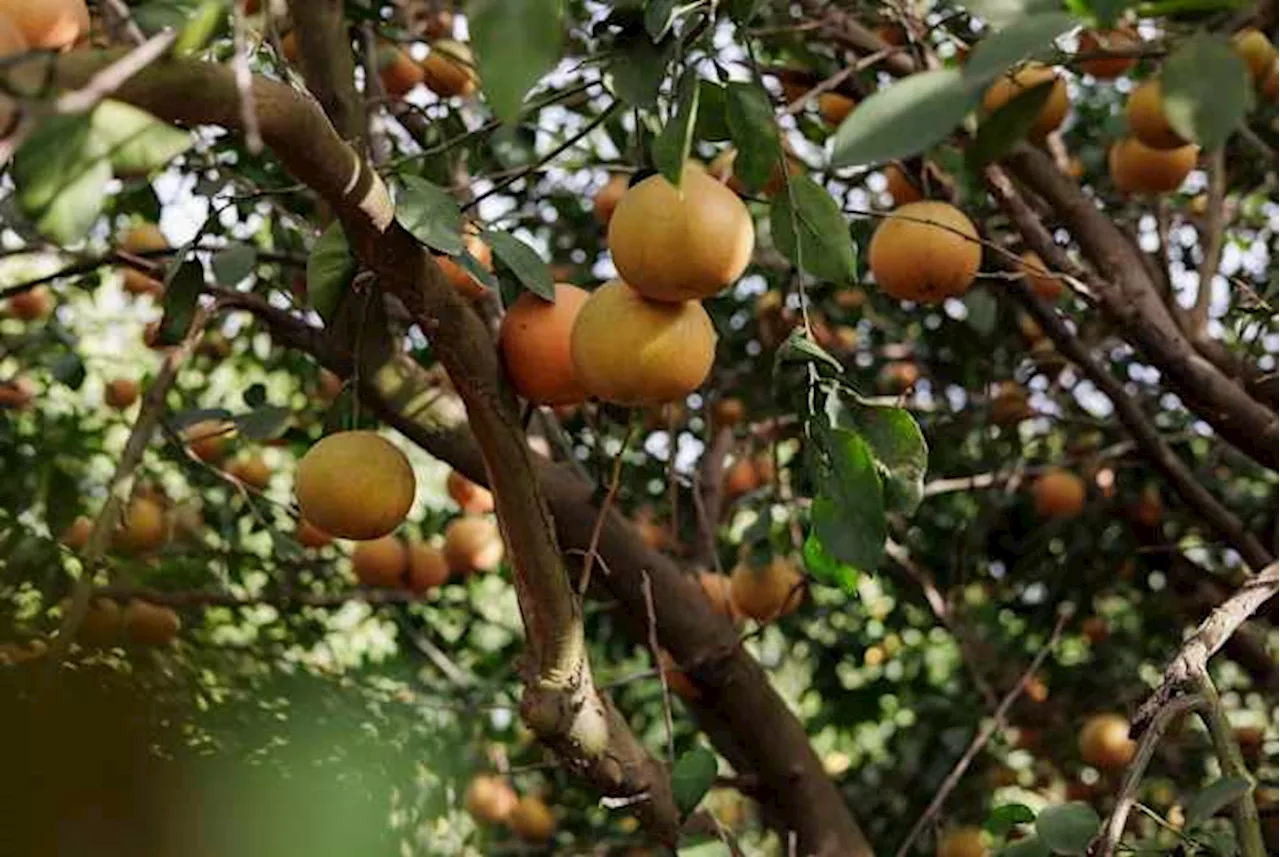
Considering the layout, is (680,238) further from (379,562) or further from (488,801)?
(488,801)

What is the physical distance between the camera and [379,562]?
2.28 m

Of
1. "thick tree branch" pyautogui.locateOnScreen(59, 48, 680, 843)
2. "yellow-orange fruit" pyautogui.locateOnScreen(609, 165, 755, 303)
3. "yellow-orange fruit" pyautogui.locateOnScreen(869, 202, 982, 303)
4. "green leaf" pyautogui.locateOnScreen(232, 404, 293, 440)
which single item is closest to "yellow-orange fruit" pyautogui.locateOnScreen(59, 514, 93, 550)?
"green leaf" pyautogui.locateOnScreen(232, 404, 293, 440)

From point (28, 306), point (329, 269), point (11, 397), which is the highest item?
point (28, 306)

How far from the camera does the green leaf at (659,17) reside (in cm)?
92

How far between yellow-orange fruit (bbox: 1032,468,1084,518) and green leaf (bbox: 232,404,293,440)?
1.29 m

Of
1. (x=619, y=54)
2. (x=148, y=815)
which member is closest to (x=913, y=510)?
(x=619, y=54)

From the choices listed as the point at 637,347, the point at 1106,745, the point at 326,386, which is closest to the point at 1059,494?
the point at 1106,745

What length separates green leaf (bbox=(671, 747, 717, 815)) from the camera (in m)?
1.29

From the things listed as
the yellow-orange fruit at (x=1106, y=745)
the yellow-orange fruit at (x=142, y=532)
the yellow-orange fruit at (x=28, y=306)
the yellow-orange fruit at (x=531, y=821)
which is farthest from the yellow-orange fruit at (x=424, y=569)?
the yellow-orange fruit at (x=1106, y=745)

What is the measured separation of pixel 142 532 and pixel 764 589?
0.77 metres

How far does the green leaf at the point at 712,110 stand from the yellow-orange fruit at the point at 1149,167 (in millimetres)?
953

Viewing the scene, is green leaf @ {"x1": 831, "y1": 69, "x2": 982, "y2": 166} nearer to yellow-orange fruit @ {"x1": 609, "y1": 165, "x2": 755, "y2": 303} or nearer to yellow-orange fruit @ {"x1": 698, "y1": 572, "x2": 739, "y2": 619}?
yellow-orange fruit @ {"x1": 609, "y1": 165, "x2": 755, "y2": 303}

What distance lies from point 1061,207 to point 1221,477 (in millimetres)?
946

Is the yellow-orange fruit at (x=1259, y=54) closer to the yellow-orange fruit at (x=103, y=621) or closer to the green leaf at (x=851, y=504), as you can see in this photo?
the green leaf at (x=851, y=504)
